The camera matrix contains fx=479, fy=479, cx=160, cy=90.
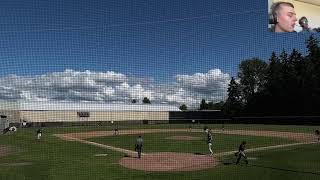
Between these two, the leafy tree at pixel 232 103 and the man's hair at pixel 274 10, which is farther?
the leafy tree at pixel 232 103

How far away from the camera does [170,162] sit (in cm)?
2105

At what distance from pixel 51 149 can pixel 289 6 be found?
19.7 m

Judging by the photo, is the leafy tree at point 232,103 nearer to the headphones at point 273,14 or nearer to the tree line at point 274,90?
the tree line at point 274,90

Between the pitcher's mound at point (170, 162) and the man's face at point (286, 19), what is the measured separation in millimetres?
8021

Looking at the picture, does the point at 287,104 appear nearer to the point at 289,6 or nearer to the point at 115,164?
the point at 115,164

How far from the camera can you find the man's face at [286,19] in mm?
12258

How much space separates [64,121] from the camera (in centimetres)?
6184

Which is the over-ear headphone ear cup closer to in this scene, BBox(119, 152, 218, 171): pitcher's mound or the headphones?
the headphones

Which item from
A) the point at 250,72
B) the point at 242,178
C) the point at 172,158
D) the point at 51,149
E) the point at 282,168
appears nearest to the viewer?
the point at 242,178

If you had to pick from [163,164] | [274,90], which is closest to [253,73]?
[274,90]

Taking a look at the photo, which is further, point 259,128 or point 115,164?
point 259,128

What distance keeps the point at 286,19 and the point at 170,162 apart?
1038 centimetres

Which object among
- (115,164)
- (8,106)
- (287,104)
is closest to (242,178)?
(115,164)
